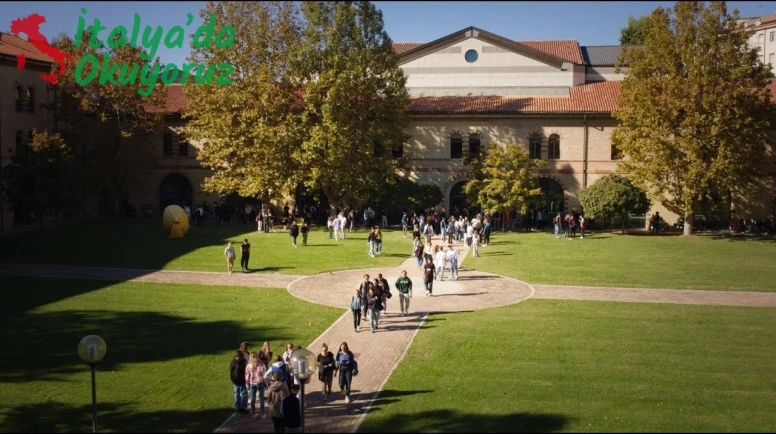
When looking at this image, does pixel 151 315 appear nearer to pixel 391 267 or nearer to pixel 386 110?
pixel 391 267

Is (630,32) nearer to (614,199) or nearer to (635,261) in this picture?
(614,199)

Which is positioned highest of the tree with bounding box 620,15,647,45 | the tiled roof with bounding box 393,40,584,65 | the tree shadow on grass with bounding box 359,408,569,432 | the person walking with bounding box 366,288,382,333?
the tree with bounding box 620,15,647,45

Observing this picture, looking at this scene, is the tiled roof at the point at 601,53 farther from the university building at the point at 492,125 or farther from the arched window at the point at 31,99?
the arched window at the point at 31,99

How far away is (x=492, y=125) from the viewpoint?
163 ft

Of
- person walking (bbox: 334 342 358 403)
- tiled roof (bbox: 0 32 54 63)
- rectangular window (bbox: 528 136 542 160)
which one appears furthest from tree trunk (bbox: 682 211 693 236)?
tiled roof (bbox: 0 32 54 63)

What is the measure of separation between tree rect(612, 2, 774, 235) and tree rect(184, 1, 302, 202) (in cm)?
2142

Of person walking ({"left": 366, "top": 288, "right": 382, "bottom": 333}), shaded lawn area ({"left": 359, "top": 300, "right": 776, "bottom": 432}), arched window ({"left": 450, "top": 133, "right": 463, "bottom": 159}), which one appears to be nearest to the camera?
shaded lawn area ({"left": 359, "top": 300, "right": 776, "bottom": 432})

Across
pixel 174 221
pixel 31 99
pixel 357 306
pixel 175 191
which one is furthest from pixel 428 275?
pixel 175 191

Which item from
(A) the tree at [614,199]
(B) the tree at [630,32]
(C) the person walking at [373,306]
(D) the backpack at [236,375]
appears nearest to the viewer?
(D) the backpack at [236,375]

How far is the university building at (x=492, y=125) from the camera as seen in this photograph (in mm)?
48750

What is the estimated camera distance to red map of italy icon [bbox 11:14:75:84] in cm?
3962

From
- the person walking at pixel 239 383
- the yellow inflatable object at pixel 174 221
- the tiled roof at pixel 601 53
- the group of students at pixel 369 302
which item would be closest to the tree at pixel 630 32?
the tiled roof at pixel 601 53

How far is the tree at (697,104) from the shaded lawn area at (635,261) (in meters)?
4.02

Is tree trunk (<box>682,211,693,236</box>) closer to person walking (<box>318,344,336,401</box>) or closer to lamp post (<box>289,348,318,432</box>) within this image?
person walking (<box>318,344,336,401</box>)
